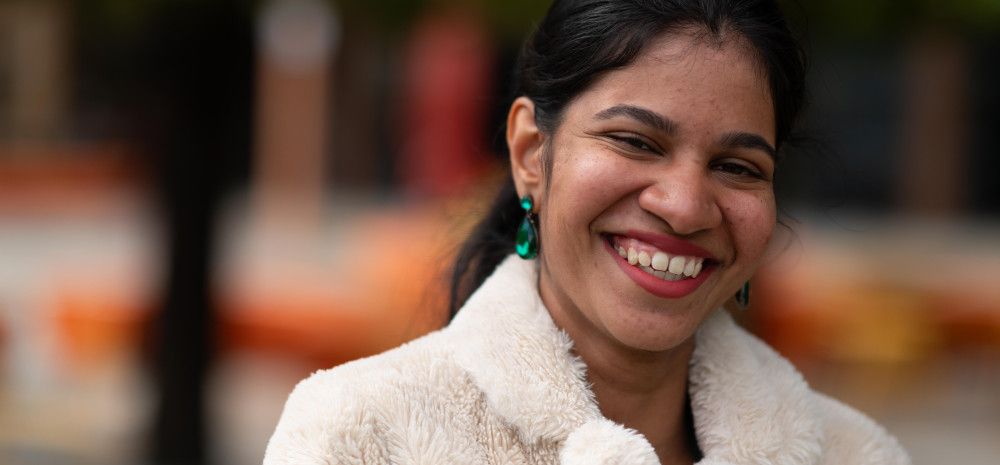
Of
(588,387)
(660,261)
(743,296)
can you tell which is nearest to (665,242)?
(660,261)

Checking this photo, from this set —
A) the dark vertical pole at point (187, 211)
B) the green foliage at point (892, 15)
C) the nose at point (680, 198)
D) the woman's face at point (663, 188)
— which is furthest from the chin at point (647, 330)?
the dark vertical pole at point (187, 211)

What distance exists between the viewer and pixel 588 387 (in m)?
1.95

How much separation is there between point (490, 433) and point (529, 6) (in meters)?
3.68

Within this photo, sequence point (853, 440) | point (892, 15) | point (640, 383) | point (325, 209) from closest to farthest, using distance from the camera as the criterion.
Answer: point (640, 383)
point (853, 440)
point (892, 15)
point (325, 209)

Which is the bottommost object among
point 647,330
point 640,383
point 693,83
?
point 640,383

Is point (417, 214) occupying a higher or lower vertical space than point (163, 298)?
lower

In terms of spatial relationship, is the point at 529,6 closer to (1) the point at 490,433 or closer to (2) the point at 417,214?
(1) the point at 490,433

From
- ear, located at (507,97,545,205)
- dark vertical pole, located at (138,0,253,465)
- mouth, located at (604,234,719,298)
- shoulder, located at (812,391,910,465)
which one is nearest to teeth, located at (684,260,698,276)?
mouth, located at (604,234,719,298)

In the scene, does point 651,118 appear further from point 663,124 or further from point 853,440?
point 853,440

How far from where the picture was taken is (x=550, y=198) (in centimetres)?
197

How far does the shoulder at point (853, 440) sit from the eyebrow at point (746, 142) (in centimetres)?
54

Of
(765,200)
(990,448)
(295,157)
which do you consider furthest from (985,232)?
(765,200)

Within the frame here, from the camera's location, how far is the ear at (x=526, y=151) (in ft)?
6.75

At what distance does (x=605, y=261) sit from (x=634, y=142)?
18 centimetres
